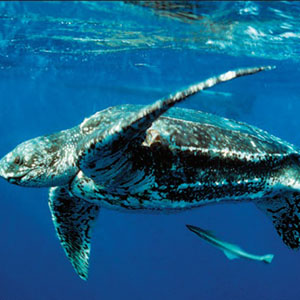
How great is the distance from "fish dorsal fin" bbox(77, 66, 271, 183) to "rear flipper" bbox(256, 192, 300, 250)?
2.11 m

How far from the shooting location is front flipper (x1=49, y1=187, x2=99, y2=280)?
12.7 feet

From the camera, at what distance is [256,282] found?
1608 cm

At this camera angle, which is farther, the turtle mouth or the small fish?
the turtle mouth

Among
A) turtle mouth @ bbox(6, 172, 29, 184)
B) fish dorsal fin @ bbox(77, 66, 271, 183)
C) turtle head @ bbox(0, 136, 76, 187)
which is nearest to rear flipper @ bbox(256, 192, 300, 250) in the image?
fish dorsal fin @ bbox(77, 66, 271, 183)

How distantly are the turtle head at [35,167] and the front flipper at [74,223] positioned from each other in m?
0.75

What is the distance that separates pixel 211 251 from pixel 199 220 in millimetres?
2266

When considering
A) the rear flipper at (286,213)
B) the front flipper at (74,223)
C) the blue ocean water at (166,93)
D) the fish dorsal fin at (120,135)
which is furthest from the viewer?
the blue ocean water at (166,93)

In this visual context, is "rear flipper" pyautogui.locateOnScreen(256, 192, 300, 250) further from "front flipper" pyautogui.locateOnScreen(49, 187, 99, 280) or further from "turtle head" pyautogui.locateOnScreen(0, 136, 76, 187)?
"turtle head" pyautogui.locateOnScreen(0, 136, 76, 187)

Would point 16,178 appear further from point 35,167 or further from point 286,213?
point 286,213

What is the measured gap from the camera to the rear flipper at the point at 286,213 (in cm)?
358

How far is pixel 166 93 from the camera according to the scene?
15.9 m

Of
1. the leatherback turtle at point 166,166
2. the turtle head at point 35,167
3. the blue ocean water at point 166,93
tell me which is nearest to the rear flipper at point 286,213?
the leatherback turtle at point 166,166

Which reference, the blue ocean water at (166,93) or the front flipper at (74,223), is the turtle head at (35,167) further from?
the blue ocean water at (166,93)

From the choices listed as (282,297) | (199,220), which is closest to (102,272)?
(199,220)
